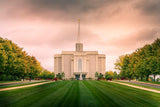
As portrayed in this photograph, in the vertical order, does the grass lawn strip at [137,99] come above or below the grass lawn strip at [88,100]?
below

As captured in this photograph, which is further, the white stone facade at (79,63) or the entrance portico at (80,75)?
the white stone facade at (79,63)

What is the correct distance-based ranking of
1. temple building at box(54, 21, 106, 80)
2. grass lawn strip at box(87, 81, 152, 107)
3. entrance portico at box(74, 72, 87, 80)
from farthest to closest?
temple building at box(54, 21, 106, 80), entrance portico at box(74, 72, 87, 80), grass lawn strip at box(87, 81, 152, 107)

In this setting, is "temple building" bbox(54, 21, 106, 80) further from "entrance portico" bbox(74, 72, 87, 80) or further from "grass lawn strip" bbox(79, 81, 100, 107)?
"grass lawn strip" bbox(79, 81, 100, 107)

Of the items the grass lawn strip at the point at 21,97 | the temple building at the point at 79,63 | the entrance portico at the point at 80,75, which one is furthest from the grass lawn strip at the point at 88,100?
the temple building at the point at 79,63

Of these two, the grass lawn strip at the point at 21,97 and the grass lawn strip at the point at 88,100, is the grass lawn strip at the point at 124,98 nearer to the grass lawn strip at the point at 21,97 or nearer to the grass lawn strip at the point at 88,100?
the grass lawn strip at the point at 88,100

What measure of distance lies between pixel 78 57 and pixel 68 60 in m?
8.13

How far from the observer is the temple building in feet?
297

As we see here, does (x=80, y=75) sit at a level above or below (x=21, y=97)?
above

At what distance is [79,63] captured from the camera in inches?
3588

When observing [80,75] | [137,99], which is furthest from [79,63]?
[137,99]

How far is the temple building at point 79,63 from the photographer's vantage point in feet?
297

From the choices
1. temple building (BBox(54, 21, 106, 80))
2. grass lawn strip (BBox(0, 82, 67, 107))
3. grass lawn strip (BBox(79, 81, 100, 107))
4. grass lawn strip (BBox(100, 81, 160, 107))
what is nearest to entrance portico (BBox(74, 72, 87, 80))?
temple building (BBox(54, 21, 106, 80))

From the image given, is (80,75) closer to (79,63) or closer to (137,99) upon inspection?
→ (79,63)

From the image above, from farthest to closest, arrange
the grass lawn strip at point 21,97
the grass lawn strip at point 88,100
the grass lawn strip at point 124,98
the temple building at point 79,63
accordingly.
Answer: the temple building at point 79,63 → the grass lawn strip at point 124,98 → the grass lawn strip at point 21,97 → the grass lawn strip at point 88,100
